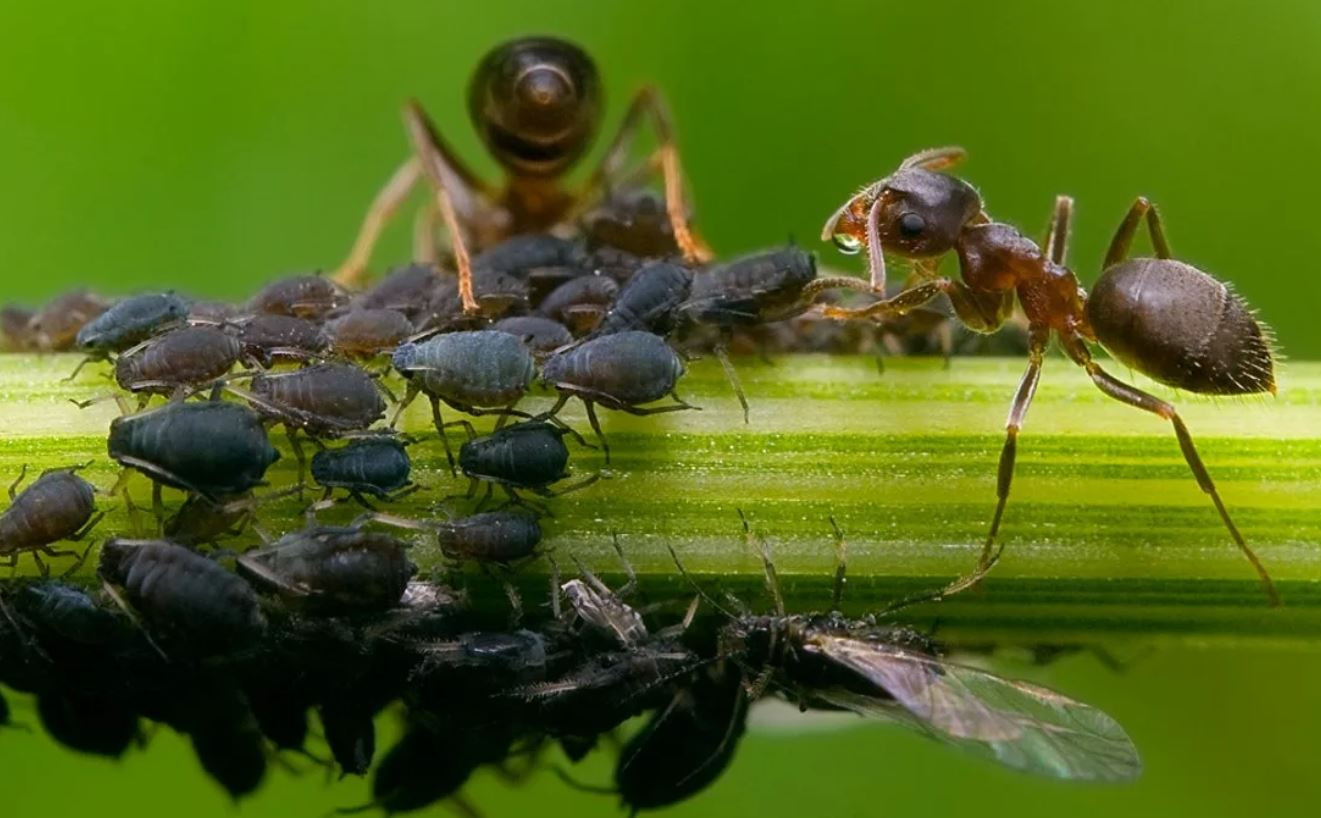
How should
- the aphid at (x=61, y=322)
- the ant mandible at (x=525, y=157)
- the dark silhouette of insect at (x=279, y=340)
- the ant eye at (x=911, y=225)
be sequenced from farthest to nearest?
the ant mandible at (x=525, y=157) → the ant eye at (x=911, y=225) → the aphid at (x=61, y=322) → the dark silhouette of insect at (x=279, y=340)

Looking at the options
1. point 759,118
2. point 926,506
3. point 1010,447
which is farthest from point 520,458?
point 759,118

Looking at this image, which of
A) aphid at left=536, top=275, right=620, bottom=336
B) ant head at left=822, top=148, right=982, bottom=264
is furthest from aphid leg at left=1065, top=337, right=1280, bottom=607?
aphid at left=536, top=275, right=620, bottom=336

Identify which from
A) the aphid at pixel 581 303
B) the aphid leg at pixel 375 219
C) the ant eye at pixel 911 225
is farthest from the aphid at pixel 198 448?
the ant eye at pixel 911 225

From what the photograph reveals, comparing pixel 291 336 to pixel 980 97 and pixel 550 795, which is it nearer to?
pixel 550 795

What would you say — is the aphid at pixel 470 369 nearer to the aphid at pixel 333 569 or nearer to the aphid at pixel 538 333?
the aphid at pixel 538 333

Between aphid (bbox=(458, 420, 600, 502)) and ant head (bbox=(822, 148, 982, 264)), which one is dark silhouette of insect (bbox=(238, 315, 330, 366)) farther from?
ant head (bbox=(822, 148, 982, 264))

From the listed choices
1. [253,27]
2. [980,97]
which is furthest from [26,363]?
[980,97]
